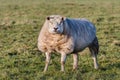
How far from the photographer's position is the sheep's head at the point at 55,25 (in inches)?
338

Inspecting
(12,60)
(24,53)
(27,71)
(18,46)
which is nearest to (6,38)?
(18,46)

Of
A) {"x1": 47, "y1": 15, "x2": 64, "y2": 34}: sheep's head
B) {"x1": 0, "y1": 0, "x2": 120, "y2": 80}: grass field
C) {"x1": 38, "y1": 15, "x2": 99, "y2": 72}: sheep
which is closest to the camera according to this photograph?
{"x1": 47, "y1": 15, "x2": 64, "y2": 34}: sheep's head

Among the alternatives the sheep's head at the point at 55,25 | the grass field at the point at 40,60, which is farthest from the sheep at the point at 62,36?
the grass field at the point at 40,60

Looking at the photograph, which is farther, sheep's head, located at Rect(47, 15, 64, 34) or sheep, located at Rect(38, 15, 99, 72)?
sheep, located at Rect(38, 15, 99, 72)

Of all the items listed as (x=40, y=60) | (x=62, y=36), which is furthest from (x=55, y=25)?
(x=40, y=60)

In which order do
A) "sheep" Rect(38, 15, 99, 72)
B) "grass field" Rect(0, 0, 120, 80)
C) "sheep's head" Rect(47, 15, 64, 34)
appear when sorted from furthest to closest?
"grass field" Rect(0, 0, 120, 80) < "sheep" Rect(38, 15, 99, 72) < "sheep's head" Rect(47, 15, 64, 34)

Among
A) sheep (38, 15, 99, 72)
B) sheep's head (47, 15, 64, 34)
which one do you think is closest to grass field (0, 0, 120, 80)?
sheep (38, 15, 99, 72)

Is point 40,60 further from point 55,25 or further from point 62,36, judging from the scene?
point 55,25

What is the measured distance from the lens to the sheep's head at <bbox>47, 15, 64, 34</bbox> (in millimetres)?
A: 8578

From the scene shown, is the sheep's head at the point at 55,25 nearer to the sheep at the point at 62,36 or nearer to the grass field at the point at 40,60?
the sheep at the point at 62,36

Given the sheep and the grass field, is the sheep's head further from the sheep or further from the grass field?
the grass field

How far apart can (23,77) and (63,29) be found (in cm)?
145

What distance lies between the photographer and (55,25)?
8.60m

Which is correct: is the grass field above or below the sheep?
below
